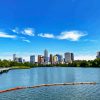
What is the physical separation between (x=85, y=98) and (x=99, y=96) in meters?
4.47

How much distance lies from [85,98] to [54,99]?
22.9 ft

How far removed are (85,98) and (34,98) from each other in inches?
451

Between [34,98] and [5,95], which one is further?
[5,95]

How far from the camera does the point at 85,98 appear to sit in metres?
55.8

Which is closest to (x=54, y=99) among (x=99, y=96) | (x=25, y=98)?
(x=25, y=98)

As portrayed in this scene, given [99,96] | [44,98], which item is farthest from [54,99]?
[99,96]

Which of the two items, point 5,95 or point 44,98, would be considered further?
point 5,95

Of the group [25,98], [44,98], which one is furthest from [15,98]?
[44,98]

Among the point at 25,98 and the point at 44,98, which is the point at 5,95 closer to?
the point at 25,98

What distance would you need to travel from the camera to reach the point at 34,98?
5647 centimetres

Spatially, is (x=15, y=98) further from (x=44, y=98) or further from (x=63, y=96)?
(x=63, y=96)

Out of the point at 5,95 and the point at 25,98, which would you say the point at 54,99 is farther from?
the point at 5,95

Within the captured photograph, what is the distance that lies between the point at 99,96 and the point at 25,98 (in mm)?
17216

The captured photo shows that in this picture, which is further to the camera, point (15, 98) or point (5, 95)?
point (5, 95)
